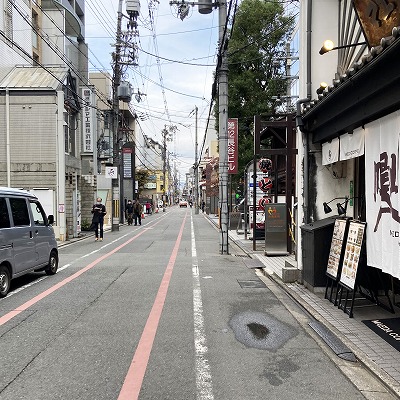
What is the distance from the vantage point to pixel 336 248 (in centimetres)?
700

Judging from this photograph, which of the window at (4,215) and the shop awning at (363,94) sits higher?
the shop awning at (363,94)

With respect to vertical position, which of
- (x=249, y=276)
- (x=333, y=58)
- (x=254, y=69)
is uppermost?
(x=254, y=69)

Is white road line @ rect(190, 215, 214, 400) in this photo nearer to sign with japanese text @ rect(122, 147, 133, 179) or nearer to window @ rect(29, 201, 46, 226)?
window @ rect(29, 201, 46, 226)

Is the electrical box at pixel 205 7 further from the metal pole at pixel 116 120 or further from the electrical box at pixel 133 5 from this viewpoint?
the metal pole at pixel 116 120

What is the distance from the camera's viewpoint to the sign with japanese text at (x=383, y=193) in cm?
512

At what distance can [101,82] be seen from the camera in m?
41.9

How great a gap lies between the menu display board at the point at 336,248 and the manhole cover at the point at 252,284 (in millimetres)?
2119

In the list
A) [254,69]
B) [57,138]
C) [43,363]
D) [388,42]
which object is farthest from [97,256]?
[254,69]

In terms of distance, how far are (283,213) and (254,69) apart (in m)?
14.1

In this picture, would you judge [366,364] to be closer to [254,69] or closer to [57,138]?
[57,138]

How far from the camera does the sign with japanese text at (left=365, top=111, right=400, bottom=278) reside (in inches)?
201

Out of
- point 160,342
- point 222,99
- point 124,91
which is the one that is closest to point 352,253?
point 160,342

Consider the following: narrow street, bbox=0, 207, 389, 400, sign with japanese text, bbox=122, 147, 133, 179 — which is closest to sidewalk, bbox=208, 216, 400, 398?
narrow street, bbox=0, 207, 389, 400

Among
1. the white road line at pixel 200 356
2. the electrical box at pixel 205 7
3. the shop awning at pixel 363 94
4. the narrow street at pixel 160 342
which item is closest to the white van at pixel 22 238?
the narrow street at pixel 160 342
